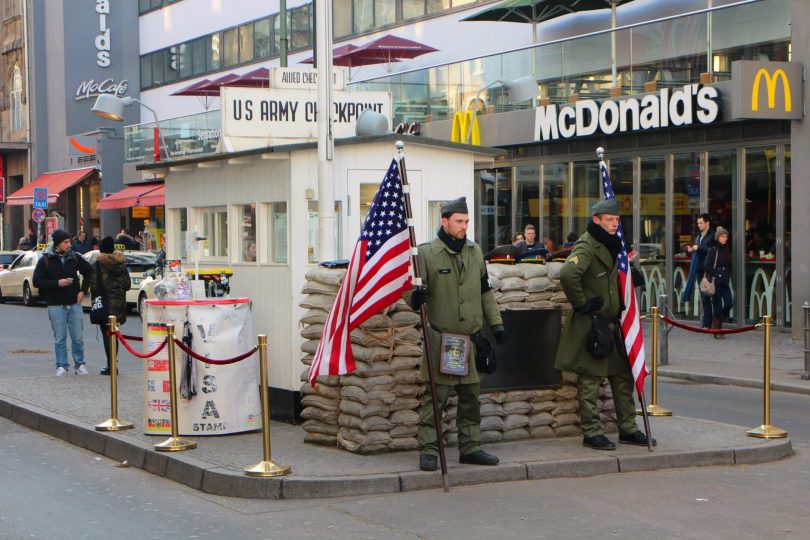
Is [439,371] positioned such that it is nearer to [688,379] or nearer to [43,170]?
[688,379]

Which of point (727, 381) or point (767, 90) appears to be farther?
point (767, 90)

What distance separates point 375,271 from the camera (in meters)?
8.34

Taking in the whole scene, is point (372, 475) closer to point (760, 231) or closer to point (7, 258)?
point (760, 231)

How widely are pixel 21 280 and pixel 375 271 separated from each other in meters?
25.4

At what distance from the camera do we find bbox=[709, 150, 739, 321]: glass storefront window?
19.9 metres

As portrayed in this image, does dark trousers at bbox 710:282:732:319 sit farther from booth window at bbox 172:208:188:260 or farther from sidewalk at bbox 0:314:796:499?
booth window at bbox 172:208:188:260

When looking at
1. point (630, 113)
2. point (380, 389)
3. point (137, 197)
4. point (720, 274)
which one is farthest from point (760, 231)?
point (137, 197)

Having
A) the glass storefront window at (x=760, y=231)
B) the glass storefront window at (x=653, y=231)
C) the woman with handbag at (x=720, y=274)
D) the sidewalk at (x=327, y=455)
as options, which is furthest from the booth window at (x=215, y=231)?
the glass storefront window at (x=653, y=231)

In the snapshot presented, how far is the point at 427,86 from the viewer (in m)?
26.7

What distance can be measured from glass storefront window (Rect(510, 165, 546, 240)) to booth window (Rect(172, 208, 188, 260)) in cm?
1335

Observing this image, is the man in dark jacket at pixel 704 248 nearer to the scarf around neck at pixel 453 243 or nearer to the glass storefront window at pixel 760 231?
the glass storefront window at pixel 760 231

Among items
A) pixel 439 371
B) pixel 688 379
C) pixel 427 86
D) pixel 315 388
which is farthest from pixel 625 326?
pixel 427 86

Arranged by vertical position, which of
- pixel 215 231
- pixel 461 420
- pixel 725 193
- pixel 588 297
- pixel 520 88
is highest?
pixel 520 88

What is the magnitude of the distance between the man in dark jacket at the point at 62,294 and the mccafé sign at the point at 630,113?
1060cm
